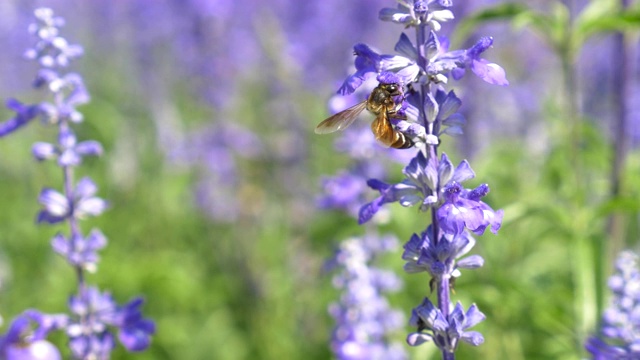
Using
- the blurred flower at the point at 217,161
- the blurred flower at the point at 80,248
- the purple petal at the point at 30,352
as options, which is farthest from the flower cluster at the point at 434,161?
the blurred flower at the point at 217,161

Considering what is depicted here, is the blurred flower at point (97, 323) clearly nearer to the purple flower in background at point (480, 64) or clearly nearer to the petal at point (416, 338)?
the petal at point (416, 338)

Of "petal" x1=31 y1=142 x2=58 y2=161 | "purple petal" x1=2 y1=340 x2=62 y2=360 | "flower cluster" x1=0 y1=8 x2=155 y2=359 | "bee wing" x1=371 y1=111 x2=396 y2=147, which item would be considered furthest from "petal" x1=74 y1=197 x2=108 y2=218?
"bee wing" x1=371 y1=111 x2=396 y2=147

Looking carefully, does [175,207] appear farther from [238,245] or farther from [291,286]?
[291,286]

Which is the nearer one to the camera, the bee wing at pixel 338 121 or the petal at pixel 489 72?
the petal at pixel 489 72

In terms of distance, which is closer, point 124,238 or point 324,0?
point 124,238

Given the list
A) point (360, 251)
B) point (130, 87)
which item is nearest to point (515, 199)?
point (360, 251)

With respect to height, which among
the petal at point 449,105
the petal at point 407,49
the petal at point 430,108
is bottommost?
the petal at point 430,108
